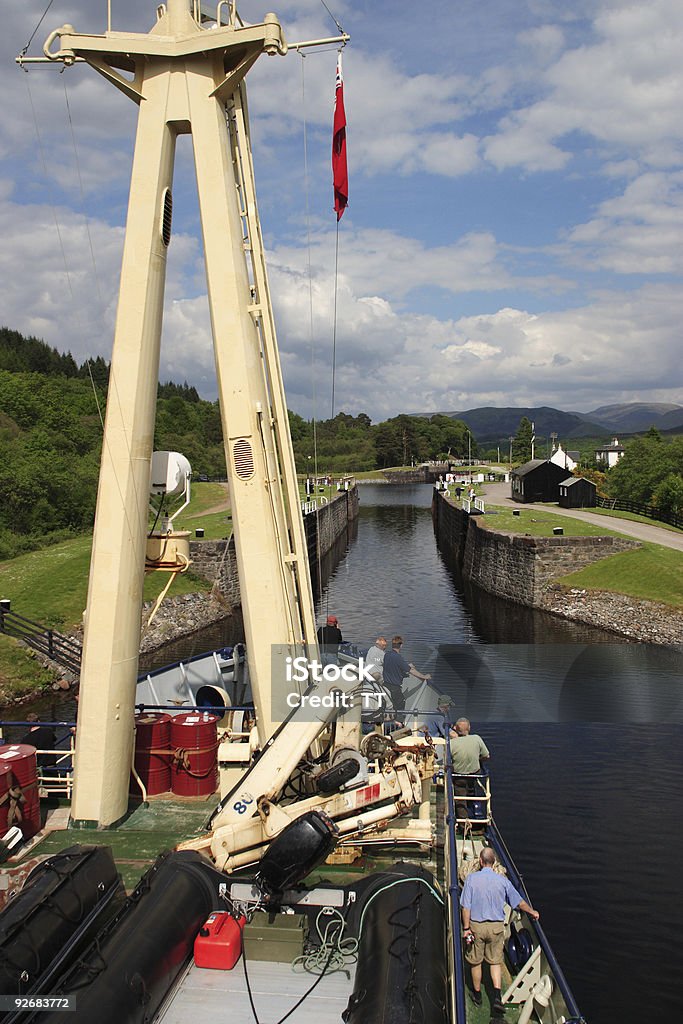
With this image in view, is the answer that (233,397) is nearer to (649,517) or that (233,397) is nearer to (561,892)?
(561,892)

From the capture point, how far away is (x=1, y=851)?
9242 millimetres

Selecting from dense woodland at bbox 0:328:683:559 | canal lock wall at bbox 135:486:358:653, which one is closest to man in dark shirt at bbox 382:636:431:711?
dense woodland at bbox 0:328:683:559

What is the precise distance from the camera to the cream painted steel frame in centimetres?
1021

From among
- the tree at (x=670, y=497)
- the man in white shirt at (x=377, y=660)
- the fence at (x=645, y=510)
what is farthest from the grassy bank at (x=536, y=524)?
the man in white shirt at (x=377, y=660)

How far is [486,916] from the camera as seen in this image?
306 inches

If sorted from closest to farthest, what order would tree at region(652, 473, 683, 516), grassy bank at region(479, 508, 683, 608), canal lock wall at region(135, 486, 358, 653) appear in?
canal lock wall at region(135, 486, 358, 653) → grassy bank at region(479, 508, 683, 608) → tree at region(652, 473, 683, 516)

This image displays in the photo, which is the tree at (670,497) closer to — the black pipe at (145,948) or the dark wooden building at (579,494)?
the dark wooden building at (579,494)

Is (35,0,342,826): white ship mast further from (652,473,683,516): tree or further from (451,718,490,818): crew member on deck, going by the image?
(652,473,683,516): tree

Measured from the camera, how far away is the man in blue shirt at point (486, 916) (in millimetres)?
7773

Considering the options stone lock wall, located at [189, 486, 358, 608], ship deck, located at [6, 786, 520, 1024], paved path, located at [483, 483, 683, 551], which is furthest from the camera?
stone lock wall, located at [189, 486, 358, 608]

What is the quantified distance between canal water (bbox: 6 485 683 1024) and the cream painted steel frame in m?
7.65

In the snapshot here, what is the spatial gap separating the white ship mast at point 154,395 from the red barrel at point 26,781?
535 mm

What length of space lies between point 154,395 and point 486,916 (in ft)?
24.6

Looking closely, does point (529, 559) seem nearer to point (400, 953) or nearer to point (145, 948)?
point (400, 953)
